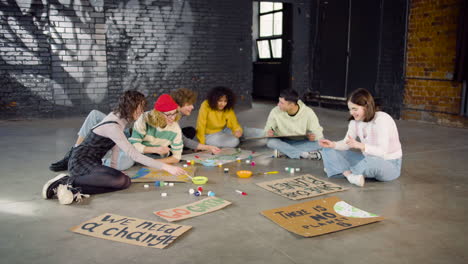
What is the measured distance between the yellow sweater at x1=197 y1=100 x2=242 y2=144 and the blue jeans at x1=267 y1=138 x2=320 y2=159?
19.4 inches

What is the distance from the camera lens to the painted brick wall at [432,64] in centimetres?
686

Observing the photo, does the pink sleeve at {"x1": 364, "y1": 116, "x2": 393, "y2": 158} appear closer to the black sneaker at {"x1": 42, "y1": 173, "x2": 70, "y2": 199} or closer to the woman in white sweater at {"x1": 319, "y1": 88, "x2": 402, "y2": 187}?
the woman in white sweater at {"x1": 319, "y1": 88, "x2": 402, "y2": 187}

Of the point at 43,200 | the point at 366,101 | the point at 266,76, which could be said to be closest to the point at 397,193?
the point at 366,101

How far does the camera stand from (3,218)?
278 centimetres

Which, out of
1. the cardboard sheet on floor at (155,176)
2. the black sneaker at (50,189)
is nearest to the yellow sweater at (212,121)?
the cardboard sheet on floor at (155,176)

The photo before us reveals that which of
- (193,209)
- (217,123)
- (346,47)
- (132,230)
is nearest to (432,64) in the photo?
(346,47)

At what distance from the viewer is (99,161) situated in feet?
11.2

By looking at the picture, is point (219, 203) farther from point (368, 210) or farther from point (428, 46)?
point (428, 46)

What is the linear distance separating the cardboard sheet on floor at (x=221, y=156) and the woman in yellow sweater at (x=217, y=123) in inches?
6.3

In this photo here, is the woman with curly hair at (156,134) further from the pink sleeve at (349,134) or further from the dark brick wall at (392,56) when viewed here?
the dark brick wall at (392,56)

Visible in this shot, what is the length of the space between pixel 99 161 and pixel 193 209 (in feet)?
3.36

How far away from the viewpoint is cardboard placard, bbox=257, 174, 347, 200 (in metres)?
3.27

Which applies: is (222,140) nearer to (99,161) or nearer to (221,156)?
(221,156)

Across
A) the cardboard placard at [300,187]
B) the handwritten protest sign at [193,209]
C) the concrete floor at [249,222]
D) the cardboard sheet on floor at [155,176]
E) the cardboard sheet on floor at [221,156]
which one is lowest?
the concrete floor at [249,222]
